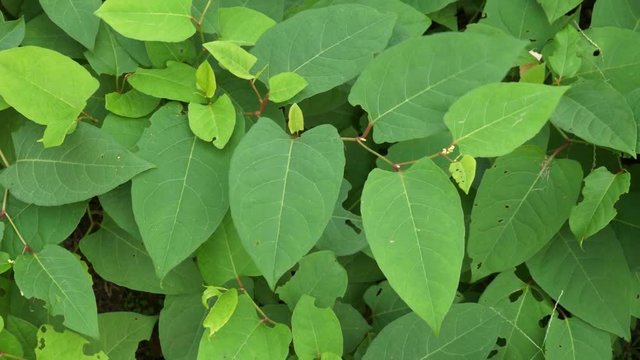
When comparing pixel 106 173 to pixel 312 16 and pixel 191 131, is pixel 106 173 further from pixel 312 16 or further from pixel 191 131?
pixel 312 16

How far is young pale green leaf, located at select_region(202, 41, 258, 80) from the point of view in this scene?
1.33 meters

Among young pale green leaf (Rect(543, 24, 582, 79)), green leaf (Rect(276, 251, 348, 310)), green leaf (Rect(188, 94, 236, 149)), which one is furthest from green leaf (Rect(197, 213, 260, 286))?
young pale green leaf (Rect(543, 24, 582, 79))

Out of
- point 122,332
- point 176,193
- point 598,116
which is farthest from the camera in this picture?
point 122,332

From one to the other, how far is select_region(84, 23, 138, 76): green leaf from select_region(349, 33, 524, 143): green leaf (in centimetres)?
55

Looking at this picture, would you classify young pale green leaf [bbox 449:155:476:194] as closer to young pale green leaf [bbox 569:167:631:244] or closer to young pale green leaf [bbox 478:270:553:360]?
young pale green leaf [bbox 569:167:631:244]

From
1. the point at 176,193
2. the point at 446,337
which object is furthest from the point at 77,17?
the point at 446,337

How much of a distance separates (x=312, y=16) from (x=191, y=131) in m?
0.37

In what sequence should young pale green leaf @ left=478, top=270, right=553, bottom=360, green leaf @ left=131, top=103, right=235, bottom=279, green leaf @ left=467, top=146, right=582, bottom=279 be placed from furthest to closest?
young pale green leaf @ left=478, top=270, right=553, bottom=360, green leaf @ left=467, top=146, right=582, bottom=279, green leaf @ left=131, top=103, right=235, bottom=279

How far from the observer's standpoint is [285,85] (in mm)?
1388

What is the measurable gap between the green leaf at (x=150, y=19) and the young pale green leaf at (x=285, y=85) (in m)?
0.21

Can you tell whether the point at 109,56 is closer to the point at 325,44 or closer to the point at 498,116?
the point at 325,44

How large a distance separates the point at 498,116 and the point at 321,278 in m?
0.55

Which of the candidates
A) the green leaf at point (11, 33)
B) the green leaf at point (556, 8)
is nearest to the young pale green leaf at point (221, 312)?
the green leaf at point (11, 33)

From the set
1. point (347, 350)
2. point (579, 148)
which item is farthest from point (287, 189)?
point (579, 148)
